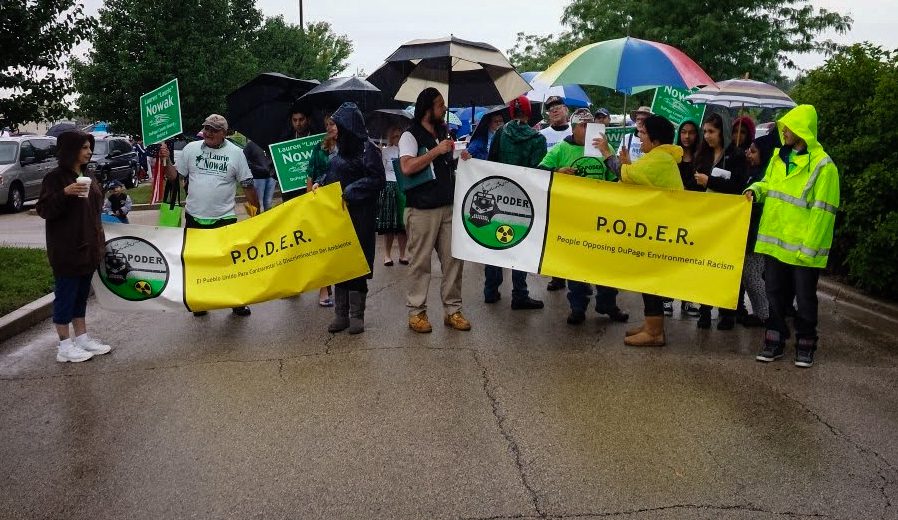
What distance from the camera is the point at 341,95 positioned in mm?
8820

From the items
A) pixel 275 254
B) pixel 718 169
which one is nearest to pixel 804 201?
pixel 718 169

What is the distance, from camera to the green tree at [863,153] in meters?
8.59

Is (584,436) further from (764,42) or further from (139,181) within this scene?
(139,181)

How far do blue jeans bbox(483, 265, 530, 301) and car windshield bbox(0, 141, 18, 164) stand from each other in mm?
14905

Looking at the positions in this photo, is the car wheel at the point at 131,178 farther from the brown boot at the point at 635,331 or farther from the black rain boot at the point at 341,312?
the brown boot at the point at 635,331

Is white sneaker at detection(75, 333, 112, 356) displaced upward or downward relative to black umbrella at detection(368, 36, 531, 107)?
downward

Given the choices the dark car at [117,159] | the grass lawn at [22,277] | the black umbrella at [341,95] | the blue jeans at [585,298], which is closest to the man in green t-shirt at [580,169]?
the blue jeans at [585,298]

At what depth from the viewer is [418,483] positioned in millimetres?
4199

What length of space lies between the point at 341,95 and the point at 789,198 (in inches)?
187

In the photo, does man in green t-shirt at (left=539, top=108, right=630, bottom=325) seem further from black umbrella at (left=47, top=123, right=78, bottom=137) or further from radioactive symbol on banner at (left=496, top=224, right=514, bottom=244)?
black umbrella at (left=47, top=123, right=78, bottom=137)

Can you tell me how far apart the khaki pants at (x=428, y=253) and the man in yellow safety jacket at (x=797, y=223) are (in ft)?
8.15

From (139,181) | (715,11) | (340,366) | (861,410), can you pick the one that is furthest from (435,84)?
(139,181)

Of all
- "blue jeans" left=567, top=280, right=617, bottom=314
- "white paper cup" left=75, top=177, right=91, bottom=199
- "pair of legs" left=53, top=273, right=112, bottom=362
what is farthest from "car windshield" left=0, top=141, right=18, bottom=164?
"blue jeans" left=567, top=280, right=617, bottom=314

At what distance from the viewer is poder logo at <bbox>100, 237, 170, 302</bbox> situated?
6777mm
